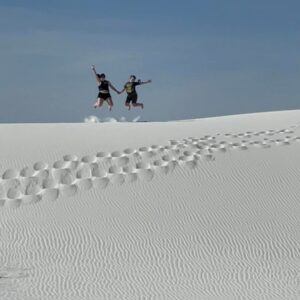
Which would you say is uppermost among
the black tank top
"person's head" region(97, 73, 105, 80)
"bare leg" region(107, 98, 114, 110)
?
"person's head" region(97, 73, 105, 80)

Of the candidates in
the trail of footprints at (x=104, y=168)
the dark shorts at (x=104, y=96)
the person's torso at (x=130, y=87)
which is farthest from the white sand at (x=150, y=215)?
the person's torso at (x=130, y=87)

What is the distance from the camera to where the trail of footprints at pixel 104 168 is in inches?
313

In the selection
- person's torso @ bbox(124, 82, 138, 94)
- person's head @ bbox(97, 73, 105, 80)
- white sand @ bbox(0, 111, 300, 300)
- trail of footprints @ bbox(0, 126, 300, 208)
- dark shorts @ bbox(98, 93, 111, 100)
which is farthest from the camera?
person's torso @ bbox(124, 82, 138, 94)

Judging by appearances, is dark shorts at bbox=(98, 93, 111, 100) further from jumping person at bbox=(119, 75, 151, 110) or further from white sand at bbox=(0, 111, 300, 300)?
white sand at bbox=(0, 111, 300, 300)

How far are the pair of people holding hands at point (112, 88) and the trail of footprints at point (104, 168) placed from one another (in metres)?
4.45

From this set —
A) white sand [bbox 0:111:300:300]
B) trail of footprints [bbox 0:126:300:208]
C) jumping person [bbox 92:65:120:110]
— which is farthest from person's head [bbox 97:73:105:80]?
trail of footprints [bbox 0:126:300:208]

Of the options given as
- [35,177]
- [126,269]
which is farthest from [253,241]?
[35,177]

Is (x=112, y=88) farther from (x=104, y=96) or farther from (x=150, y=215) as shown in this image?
(x=150, y=215)

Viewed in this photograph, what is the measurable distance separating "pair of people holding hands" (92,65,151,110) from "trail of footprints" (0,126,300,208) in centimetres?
445

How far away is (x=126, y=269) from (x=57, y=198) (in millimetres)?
2192

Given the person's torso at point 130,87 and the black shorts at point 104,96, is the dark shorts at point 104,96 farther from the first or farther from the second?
the person's torso at point 130,87

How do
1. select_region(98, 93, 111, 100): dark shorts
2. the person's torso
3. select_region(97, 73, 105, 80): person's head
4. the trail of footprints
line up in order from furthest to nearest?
the person's torso
select_region(98, 93, 111, 100): dark shorts
select_region(97, 73, 105, 80): person's head
the trail of footprints

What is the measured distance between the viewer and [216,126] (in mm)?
12203

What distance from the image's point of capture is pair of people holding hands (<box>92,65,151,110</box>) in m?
14.4
